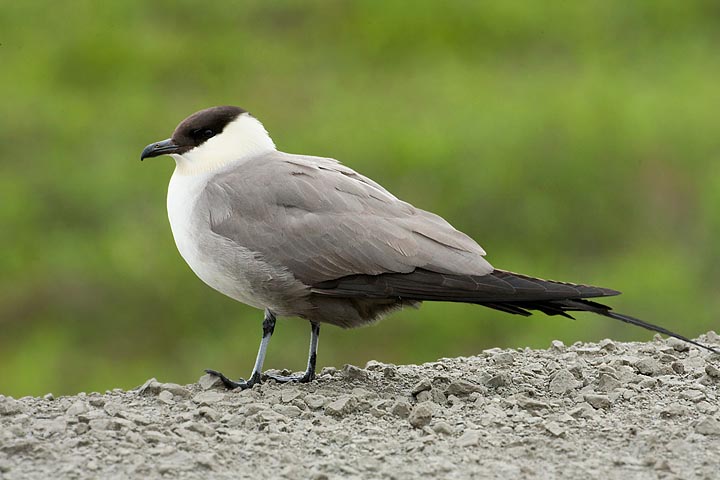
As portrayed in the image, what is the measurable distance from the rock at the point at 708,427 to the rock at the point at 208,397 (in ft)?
7.85

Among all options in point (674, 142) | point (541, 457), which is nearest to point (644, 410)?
point (541, 457)

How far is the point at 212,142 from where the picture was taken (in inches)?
278

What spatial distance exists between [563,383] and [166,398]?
216 cm

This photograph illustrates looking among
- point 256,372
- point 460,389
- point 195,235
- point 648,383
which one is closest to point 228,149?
point 195,235

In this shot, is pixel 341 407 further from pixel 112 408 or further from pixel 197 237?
pixel 197 237

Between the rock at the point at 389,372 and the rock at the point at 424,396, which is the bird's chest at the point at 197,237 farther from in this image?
the rock at the point at 424,396

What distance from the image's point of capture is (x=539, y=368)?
7.08m

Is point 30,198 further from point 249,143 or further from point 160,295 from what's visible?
point 249,143

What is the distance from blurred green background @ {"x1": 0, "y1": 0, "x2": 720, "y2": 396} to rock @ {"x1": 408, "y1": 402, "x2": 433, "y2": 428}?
6.00m

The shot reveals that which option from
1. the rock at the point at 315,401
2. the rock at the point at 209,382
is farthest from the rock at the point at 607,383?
the rock at the point at 209,382

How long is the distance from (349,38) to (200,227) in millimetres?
11572

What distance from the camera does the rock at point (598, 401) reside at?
6150 millimetres

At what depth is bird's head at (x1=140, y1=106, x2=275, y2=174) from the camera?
277 inches

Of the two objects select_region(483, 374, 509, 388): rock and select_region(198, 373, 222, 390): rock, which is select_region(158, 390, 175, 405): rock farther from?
select_region(483, 374, 509, 388): rock
